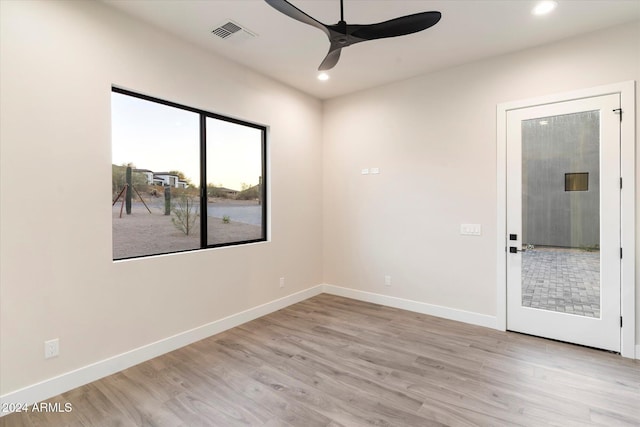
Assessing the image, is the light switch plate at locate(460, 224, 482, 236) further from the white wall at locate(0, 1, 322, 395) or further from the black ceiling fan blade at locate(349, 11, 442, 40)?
the white wall at locate(0, 1, 322, 395)

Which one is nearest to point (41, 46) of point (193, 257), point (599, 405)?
point (193, 257)

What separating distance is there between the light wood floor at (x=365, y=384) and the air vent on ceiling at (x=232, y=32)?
3055 millimetres

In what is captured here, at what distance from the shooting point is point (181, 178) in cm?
333

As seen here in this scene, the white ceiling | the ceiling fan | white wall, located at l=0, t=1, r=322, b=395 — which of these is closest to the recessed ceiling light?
the white ceiling

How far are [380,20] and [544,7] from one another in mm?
1347

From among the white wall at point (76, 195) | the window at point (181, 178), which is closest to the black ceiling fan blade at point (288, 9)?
the white wall at point (76, 195)

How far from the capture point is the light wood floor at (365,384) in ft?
6.84

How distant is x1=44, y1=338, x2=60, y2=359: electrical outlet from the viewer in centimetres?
231

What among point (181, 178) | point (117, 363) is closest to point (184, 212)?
point (181, 178)

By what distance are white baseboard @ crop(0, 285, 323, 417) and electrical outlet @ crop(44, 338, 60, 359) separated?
174mm

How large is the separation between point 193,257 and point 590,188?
402 cm

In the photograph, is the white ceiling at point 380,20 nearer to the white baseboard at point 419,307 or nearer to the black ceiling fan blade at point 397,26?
the black ceiling fan blade at point 397,26

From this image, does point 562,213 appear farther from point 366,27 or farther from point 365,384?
point 366,27

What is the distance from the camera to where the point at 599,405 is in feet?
7.17
